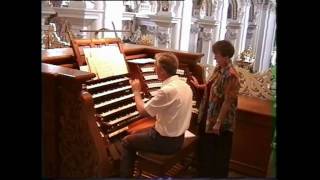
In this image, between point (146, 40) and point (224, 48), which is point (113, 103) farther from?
point (224, 48)

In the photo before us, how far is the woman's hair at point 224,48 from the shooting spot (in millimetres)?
2201

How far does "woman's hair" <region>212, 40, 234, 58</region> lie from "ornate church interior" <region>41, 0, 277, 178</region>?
0.04m

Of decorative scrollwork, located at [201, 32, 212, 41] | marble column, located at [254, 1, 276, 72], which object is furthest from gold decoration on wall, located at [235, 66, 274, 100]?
decorative scrollwork, located at [201, 32, 212, 41]

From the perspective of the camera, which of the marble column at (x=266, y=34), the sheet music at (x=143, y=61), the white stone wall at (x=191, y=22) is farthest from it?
Result: the sheet music at (x=143, y=61)

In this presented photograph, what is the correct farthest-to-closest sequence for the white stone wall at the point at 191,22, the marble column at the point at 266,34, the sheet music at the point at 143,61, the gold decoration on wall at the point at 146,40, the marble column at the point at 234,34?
1. the sheet music at the point at 143,61
2. the gold decoration on wall at the point at 146,40
3. the marble column at the point at 234,34
4. the marble column at the point at 266,34
5. the white stone wall at the point at 191,22

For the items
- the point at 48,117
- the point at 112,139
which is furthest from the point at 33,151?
the point at 112,139

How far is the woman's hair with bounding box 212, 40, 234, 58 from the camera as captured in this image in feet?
7.22

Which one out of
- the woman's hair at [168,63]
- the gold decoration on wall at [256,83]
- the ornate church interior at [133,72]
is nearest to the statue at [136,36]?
the ornate church interior at [133,72]

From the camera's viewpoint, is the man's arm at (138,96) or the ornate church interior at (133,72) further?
the man's arm at (138,96)

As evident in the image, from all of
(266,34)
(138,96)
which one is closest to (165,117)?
(138,96)

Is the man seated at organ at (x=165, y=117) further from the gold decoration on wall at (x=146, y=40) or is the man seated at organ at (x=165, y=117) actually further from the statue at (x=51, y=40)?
the statue at (x=51, y=40)

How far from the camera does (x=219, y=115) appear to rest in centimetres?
233

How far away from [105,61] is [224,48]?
0.73 metres
